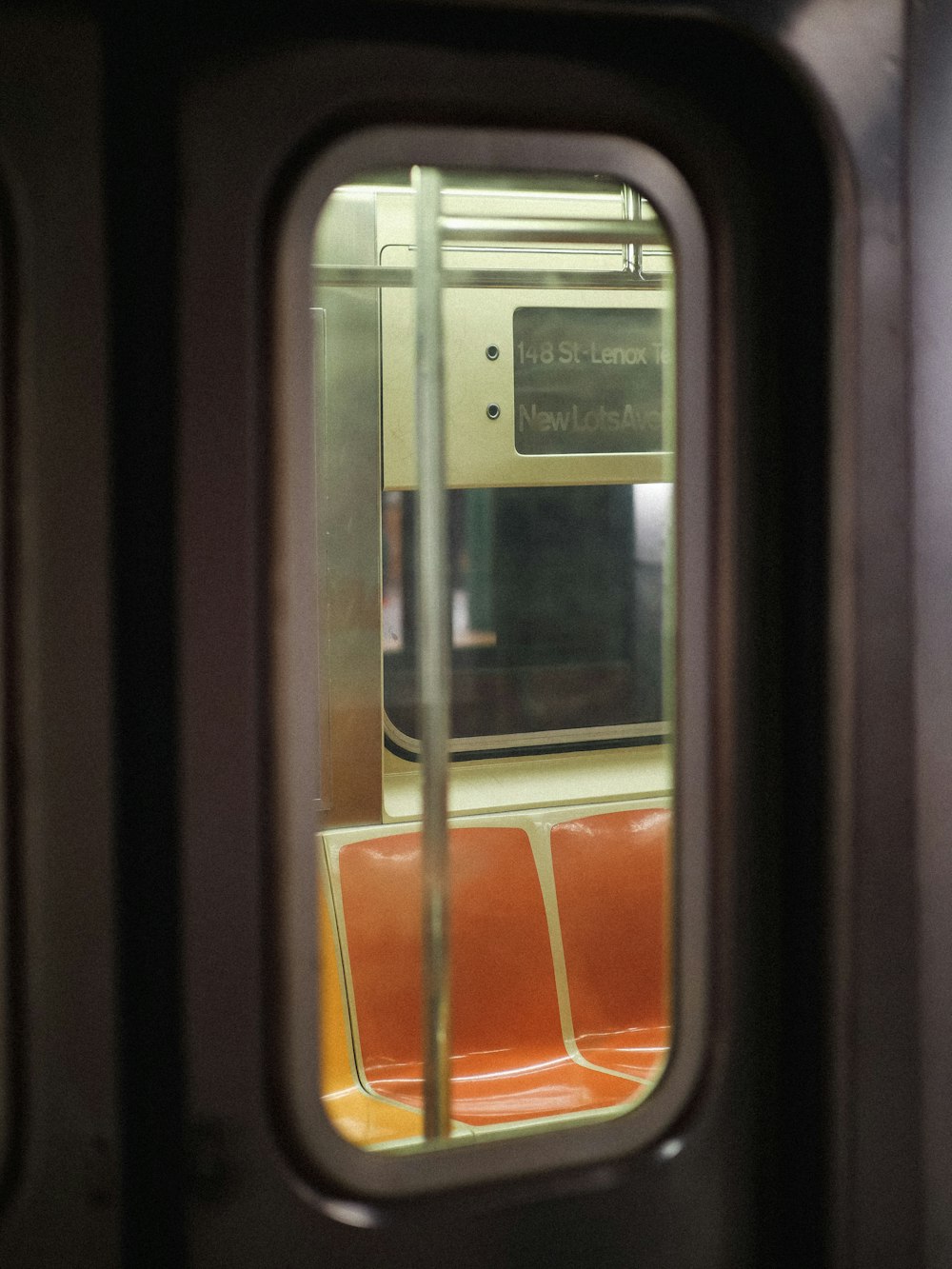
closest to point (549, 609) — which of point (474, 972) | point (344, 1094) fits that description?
point (474, 972)

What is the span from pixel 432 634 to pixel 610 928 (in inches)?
66.0

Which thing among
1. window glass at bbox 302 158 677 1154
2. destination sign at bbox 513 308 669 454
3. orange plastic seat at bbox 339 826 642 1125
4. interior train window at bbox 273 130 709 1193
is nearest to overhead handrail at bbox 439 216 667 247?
interior train window at bbox 273 130 709 1193

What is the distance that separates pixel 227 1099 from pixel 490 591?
2.10 meters

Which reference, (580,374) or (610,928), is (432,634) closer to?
(610,928)

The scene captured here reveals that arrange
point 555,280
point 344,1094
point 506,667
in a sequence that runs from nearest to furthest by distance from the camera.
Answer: point 344,1094
point 555,280
point 506,667

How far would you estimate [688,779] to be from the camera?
1303 mm

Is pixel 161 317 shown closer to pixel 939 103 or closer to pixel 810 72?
pixel 810 72

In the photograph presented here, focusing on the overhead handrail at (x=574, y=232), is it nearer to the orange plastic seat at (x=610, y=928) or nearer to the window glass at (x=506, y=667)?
the window glass at (x=506, y=667)

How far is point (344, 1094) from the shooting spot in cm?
193

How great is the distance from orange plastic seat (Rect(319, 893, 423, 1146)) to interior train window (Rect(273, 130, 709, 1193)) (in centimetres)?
1

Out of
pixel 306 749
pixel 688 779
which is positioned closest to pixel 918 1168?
pixel 688 779

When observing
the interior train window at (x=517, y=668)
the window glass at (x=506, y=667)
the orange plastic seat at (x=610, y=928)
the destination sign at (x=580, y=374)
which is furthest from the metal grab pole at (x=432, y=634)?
the destination sign at (x=580, y=374)

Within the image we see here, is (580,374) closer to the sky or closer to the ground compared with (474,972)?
closer to the sky

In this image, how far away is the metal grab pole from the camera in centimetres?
125
